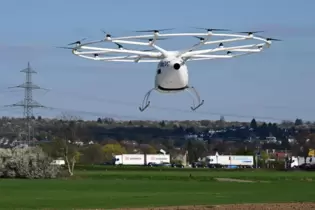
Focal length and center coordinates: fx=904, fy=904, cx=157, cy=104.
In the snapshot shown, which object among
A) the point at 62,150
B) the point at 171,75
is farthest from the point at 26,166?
the point at 171,75

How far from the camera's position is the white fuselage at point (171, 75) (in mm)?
38906

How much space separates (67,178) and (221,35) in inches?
3455

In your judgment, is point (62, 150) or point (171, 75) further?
point (62, 150)

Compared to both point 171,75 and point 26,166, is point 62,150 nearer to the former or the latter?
point 26,166

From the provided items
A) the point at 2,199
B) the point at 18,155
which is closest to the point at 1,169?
the point at 18,155

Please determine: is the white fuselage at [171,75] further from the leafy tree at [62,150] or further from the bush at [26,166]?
the leafy tree at [62,150]

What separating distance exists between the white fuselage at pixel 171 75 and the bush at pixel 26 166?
8566 centimetres

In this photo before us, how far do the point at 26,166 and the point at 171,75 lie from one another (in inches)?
3460

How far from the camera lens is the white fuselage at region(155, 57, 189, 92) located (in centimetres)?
3891

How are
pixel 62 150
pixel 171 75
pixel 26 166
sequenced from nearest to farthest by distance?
1. pixel 171 75
2. pixel 26 166
3. pixel 62 150

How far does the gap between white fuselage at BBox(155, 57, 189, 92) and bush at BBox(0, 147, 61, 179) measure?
Result: 85663 mm

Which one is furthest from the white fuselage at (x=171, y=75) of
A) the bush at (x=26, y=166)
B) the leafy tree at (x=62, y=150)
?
the leafy tree at (x=62, y=150)

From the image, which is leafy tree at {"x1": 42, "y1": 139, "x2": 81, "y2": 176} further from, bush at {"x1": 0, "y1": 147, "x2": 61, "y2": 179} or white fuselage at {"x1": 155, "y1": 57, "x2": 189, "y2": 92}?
white fuselage at {"x1": 155, "y1": 57, "x2": 189, "y2": 92}

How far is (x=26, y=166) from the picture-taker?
408 feet
